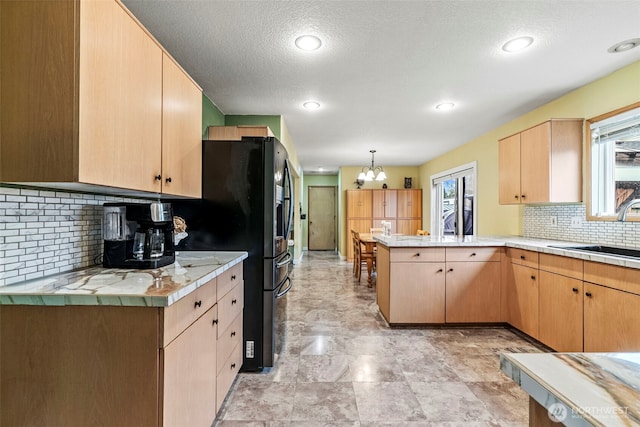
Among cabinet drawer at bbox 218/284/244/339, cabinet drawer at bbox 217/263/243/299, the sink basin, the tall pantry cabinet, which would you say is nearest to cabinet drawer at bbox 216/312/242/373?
cabinet drawer at bbox 218/284/244/339

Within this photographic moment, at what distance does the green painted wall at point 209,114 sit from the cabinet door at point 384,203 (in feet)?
15.4

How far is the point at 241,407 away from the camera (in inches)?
71.3

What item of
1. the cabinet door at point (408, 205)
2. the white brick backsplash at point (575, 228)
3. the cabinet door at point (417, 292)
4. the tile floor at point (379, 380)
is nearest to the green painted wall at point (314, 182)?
the cabinet door at point (408, 205)

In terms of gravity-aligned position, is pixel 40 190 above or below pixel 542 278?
above

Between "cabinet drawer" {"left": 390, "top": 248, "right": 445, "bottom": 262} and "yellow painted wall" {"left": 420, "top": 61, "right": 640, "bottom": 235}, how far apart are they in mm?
1534

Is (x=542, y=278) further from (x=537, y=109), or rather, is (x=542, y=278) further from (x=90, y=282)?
(x=90, y=282)

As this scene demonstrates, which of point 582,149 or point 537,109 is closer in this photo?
point 582,149

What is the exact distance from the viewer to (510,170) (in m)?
3.39

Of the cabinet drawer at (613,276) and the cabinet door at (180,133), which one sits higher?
the cabinet door at (180,133)

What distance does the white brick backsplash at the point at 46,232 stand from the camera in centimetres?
118

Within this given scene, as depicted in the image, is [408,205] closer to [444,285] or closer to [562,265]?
[444,285]

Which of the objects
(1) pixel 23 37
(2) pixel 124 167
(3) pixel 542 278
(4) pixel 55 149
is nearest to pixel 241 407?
(2) pixel 124 167

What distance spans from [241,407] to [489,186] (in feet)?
14.4

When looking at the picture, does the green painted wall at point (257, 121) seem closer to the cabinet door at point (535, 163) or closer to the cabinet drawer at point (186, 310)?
the cabinet drawer at point (186, 310)
